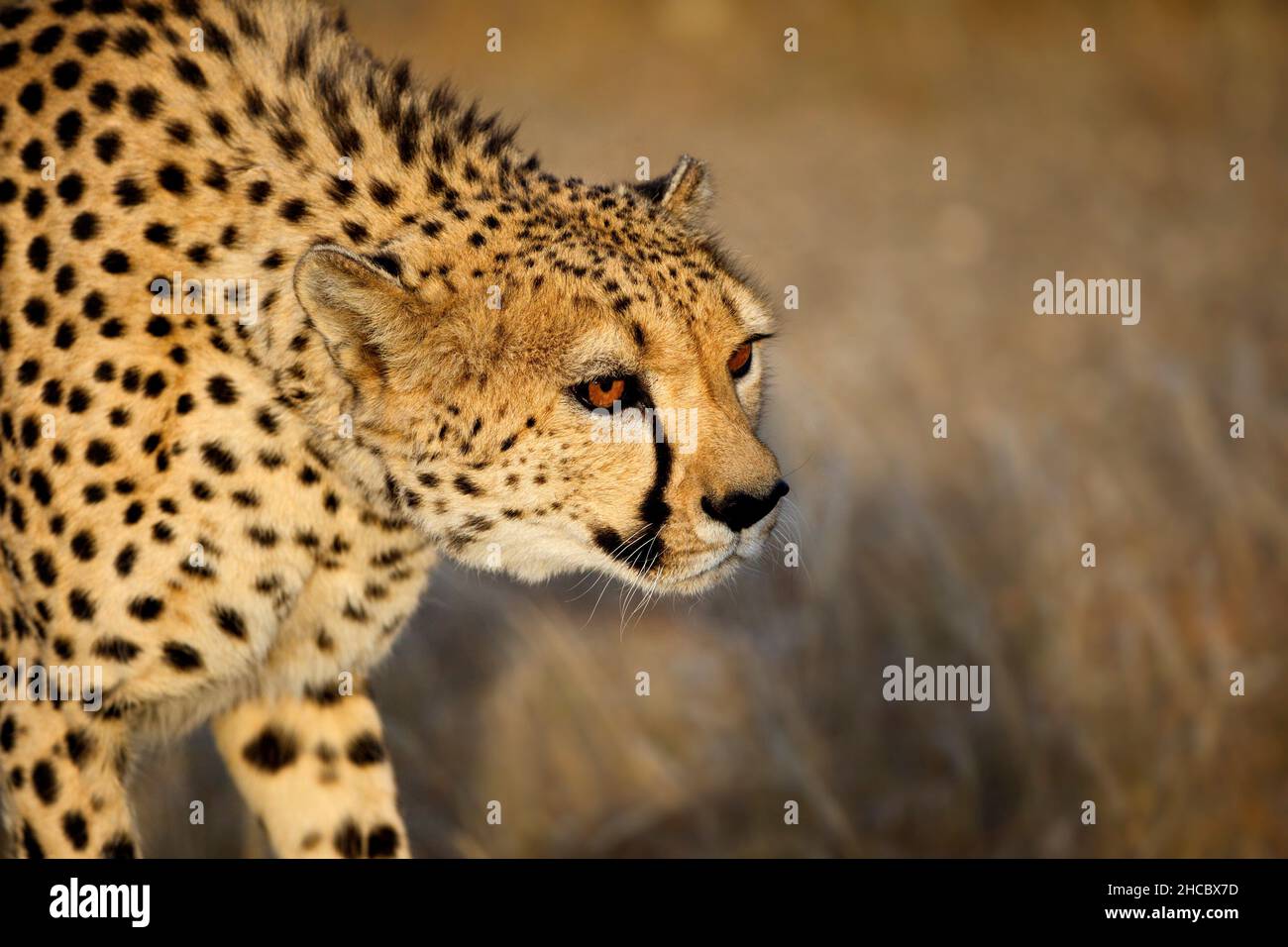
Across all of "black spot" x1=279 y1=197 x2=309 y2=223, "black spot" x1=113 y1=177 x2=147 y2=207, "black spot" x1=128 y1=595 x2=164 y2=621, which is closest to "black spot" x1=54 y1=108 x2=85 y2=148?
"black spot" x1=113 y1=177 x2=147 y2=207

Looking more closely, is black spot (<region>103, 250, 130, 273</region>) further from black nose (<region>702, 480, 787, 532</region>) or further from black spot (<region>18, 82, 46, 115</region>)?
black nose (<region>702, 480, 787, 532</region>)

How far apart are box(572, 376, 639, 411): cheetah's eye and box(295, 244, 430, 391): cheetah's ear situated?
0.90 ft

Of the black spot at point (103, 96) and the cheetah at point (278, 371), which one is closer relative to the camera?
the cheetah at point (278, 371)

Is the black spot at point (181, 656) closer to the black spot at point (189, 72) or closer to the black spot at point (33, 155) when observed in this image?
the black spot at point (33, 155)

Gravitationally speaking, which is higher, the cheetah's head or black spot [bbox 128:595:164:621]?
the cheetah's head

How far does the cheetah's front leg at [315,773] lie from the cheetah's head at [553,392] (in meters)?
0.71

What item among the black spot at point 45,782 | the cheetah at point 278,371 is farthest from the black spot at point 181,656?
the black spot at point 45,782

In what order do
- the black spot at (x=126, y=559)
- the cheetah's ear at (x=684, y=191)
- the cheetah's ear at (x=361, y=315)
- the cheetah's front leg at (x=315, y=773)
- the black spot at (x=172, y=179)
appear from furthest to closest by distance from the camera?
the cheetah's front leg at (x=315, y=773) → the cheetah's ear at (x=684, y=191) → the black spot at (x=172, y=179) → the black spot at (x=126, y=559) → the cheetah's ear at (x=361, y=315)

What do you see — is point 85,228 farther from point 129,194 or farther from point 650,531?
point 650,531

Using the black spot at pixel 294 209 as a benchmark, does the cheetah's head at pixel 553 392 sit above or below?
below

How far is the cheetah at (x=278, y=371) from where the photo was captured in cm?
242

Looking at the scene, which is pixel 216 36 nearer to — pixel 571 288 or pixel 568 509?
pixel 571 288

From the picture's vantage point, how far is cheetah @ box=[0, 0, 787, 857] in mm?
2424

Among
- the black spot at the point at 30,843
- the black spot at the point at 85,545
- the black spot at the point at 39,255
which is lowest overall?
the black spot at the point at 30,843
